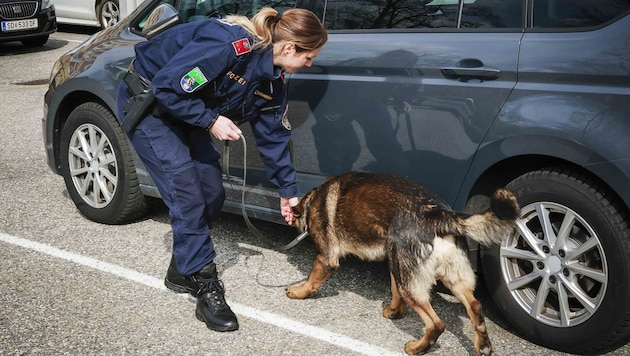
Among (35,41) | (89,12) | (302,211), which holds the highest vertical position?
(302,211)

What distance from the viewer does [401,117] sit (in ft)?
12.7

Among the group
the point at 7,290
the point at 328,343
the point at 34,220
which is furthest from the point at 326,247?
the point at 34,220

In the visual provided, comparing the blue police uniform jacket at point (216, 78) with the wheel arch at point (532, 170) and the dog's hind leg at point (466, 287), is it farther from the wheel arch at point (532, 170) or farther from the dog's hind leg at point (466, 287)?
the dog's hind leg at point (466, 287)

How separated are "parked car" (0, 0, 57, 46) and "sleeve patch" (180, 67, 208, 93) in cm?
1031

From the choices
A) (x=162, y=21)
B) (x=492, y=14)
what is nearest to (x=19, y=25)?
(x=162, y=21)

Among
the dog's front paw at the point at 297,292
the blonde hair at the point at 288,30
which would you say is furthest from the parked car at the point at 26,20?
the blonde hair at the point at 288,30

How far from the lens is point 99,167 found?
17.0 feet

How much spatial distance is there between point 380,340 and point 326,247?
0.53 metres

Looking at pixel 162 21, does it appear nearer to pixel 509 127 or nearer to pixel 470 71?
pixel 470 71

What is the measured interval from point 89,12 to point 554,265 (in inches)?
496

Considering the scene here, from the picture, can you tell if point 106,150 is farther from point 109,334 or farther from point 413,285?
point 413,285

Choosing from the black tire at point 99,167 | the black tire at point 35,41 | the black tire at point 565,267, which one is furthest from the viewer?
the black tire at point 35,41

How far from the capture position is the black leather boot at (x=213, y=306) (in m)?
3.85

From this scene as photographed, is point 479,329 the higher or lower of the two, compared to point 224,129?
lower
